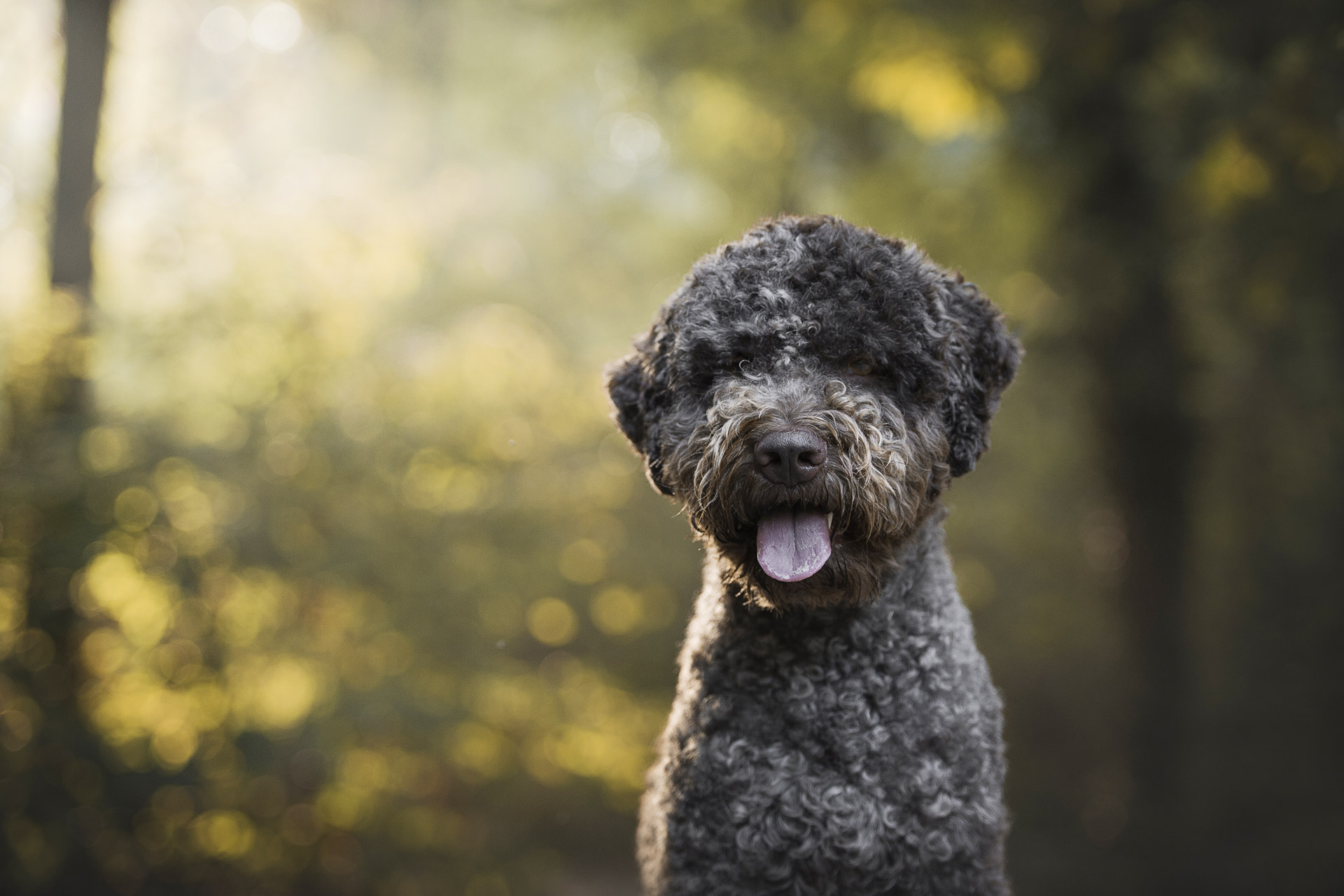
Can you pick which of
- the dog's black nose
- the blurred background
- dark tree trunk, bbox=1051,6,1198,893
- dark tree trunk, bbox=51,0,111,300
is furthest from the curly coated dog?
dark tree trunk, bbox=51,0,111,300

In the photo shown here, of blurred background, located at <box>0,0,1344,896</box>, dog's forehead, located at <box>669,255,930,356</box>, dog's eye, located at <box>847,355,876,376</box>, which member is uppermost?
blurred background, located at <box>0,0,1344,896</box>

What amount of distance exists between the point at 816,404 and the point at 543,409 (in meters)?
3.88

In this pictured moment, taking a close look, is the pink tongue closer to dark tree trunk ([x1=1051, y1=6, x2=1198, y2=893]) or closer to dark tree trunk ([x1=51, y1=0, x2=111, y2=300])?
dark tree trunk ([x1=1051, y1=6, x2=1198, y2=893])

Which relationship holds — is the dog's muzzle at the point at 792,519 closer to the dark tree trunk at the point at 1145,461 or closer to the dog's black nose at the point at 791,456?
→ the dog's black nose at the point at 791,456

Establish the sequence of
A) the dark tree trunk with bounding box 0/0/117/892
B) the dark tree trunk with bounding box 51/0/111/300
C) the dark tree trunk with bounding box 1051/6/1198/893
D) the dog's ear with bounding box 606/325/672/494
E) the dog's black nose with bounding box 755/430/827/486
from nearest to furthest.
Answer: the dog's black nose with bounding box 755/430/827/486 < the dog's ear with bounding box 606/325/672/494 < the dark tree trunk with bounding box 0/0/117/892 < the dark tree trunk with bounding box 51/0/111/300 < the dark tree trunk with bounding box 1051/6/1198/893

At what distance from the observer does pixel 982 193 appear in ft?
23.3

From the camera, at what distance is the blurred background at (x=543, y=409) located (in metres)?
5.24

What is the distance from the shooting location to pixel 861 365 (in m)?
2.00

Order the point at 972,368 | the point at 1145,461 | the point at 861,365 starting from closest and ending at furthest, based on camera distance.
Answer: the point at 861,365
the point at 972,368
the point at 1145,461

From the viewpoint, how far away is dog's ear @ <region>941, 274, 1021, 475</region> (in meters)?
2.06

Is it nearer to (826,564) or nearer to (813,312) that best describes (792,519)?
(826,564)

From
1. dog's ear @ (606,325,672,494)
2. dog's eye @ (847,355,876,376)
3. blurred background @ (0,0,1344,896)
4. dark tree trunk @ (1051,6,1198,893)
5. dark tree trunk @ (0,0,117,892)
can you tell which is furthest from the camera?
dark tree trunk @ (1051,6,1198,893)

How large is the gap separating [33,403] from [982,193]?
6240 millimetres

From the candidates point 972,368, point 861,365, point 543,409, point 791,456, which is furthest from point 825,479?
point 543,409
